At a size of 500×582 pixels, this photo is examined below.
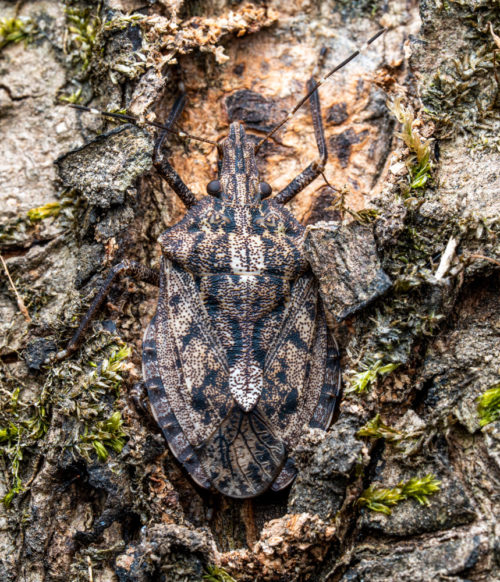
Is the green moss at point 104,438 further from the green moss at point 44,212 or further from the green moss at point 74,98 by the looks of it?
the green moss at point 74,98

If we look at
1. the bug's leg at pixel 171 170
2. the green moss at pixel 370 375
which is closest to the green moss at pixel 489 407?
the green moss at pixel 370 375

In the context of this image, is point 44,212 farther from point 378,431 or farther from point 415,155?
point 378,431

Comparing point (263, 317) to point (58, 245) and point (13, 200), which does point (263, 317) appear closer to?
point (58, 245)

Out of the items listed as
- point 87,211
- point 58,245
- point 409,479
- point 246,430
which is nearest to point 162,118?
point 87,211

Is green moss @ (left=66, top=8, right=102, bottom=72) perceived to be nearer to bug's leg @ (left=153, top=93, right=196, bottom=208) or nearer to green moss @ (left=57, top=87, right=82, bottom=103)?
green moss @ (left=57, top=87, right=82, bottom=103)

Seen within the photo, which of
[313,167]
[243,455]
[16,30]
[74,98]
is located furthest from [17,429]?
[16,30]

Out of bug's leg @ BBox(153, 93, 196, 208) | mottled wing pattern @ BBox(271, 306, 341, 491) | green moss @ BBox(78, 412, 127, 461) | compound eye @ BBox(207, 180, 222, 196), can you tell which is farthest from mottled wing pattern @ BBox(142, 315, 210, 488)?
compound eye @ BBox(207, 180, 222, 196)
